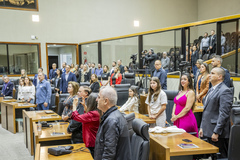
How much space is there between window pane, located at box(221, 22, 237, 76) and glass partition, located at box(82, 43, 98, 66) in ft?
24.3

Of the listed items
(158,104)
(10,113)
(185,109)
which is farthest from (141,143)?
(10,113)

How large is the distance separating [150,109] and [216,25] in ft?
14.2

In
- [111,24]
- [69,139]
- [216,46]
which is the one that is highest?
[111,24]

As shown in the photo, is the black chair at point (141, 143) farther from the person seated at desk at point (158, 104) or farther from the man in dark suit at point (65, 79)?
the man in dark suit at point (65, 79)

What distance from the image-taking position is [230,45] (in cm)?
727

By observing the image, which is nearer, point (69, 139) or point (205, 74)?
point (69, 139)

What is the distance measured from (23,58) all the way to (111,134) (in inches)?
509

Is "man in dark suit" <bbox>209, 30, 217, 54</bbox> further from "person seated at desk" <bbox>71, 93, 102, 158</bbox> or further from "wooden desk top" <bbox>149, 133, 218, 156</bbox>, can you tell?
"person seated at desk" <bbox>71, 93, 102, 158</bbox>

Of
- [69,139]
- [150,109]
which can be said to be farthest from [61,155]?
[150,109]

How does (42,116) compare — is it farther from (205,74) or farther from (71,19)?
(71,19)

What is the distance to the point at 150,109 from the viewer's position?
4582mm

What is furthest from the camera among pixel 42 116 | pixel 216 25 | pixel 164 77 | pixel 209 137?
pixel 216 25

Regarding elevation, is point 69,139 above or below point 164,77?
below

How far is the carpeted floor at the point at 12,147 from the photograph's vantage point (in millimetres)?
5176
